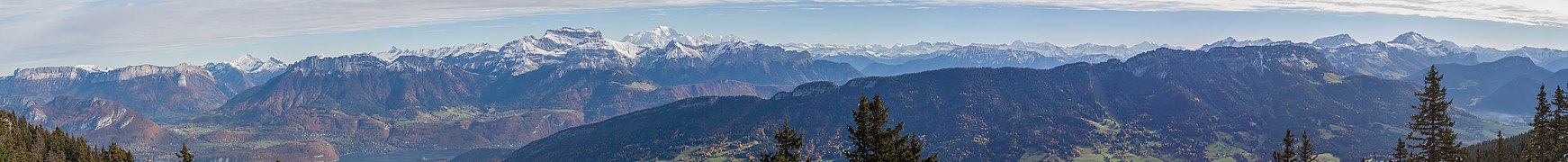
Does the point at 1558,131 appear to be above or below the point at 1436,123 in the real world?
below

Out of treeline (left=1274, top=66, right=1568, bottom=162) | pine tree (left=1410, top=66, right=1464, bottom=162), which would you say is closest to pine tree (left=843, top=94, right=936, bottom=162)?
treeline (left=1274, top=66, right=1568, bottom=162)

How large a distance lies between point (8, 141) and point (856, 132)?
144460mm

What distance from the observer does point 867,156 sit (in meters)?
64.8

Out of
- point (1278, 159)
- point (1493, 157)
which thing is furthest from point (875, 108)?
point (1493, 157)

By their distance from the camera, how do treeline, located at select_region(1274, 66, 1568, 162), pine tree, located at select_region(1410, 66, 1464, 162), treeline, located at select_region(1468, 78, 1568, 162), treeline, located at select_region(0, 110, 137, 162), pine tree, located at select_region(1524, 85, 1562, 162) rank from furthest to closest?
treeline, located at select_region(0, 110, 137, 162)
pine tree, located at select_region(1524, 85, 1562, 162)
treeline, located at select_region(1468, 78, 1568, 162)
treeline, located at select_region(1274, 66, 1568, 162)
pine tree, located at select_region(1410, 66, 1464, 162)

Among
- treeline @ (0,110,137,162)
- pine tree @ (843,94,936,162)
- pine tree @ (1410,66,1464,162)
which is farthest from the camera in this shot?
treeline @ (0,110,137,162)

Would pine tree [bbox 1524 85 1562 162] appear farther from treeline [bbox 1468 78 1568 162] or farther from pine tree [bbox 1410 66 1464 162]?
pine tree [bbox 1410 66 1464 162]

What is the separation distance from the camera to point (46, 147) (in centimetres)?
17138

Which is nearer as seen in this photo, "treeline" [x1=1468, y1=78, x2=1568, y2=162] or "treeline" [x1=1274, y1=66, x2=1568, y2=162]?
"treeline" [x1=1274, y1=66, x2=1568, y2=162]

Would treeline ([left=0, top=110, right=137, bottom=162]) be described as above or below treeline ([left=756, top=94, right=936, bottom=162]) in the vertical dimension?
below

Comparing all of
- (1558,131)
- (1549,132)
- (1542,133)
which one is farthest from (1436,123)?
(1549,132)

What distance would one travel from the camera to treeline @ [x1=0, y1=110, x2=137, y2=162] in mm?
156500

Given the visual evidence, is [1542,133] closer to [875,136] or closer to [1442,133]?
[1442,133]

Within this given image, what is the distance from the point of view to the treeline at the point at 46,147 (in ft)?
513
